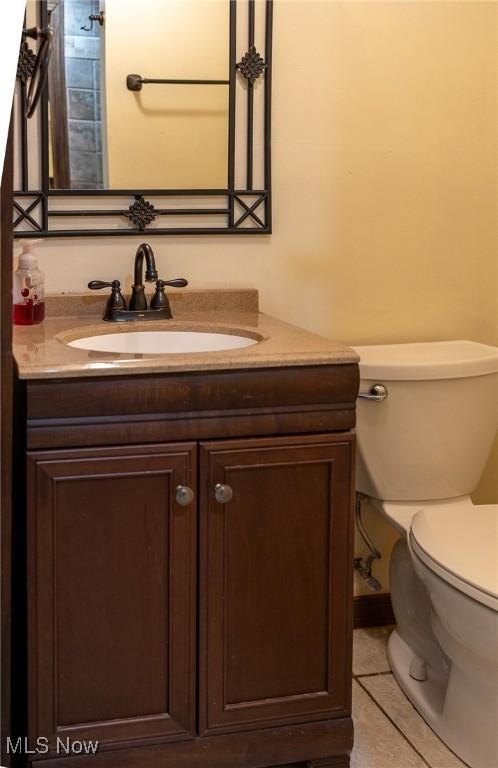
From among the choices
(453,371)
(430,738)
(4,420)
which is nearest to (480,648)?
(430,738)

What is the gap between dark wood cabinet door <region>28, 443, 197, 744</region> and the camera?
1.40 m

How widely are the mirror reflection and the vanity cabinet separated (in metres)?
0.69

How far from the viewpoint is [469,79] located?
213cm

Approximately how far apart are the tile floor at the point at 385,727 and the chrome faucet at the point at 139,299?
3.17 ft

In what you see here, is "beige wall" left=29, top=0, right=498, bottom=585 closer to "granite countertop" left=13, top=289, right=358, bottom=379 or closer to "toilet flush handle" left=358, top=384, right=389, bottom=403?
"granite countertop" left=13, top=289, right=358, bottom=379

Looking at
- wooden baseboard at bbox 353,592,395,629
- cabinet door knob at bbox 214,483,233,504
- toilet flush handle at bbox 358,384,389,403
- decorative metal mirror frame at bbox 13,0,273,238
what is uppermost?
decorative metal mirror frame at bbox 13,0,273,238

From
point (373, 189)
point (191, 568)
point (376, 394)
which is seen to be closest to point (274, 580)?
point (191, 568)

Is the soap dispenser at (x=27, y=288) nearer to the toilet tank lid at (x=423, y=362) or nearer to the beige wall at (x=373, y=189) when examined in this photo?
the beige wall at (x=373, y=189)

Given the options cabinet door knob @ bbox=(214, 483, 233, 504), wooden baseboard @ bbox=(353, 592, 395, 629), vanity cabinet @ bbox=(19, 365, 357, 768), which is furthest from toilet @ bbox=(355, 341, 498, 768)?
cabinet door knob @ bbox=(214, 483, 233, 504)

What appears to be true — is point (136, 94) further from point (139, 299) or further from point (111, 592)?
point (111, 592)

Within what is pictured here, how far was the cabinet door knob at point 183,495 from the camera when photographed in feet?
4.72

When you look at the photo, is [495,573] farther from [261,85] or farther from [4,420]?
[261,85]

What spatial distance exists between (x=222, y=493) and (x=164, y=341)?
1.52 feet

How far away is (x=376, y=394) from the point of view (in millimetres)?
1881
